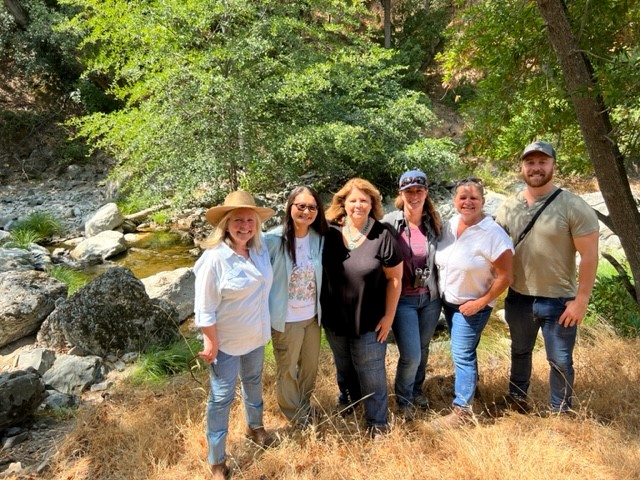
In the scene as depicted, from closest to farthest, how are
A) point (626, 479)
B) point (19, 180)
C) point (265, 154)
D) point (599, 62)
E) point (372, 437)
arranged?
point (626, 479)
point (372, 437)
point (599, 62)
point (265, 154)
point (19, 180)

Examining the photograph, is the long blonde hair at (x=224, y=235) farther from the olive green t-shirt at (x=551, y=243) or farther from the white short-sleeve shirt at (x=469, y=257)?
the olive green t-shirt at (x=551, y=243)

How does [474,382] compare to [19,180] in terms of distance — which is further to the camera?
[19,180]

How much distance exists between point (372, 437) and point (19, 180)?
1625 cm

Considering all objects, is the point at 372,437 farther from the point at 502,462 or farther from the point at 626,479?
the point at 626,479

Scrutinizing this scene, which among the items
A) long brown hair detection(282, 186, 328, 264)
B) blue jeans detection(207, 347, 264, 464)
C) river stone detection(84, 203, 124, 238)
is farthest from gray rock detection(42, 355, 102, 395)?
river stone detection(84, 203, 124, 238)

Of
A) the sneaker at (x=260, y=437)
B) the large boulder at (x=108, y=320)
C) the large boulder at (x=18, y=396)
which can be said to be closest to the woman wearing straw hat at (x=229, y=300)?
the sneaker at (x=260, y=437)

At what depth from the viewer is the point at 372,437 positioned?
285 cm

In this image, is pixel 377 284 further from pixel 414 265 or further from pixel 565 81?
pixel 565 81

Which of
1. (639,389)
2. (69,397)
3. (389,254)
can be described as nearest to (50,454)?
(69,397)

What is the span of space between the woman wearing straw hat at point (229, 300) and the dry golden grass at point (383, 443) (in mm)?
418

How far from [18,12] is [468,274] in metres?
18.9

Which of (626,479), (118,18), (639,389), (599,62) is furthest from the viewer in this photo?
(118,18)

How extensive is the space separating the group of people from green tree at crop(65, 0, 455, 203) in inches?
251

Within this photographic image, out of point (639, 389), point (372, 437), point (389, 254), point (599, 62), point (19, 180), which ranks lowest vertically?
point (639, 389)
